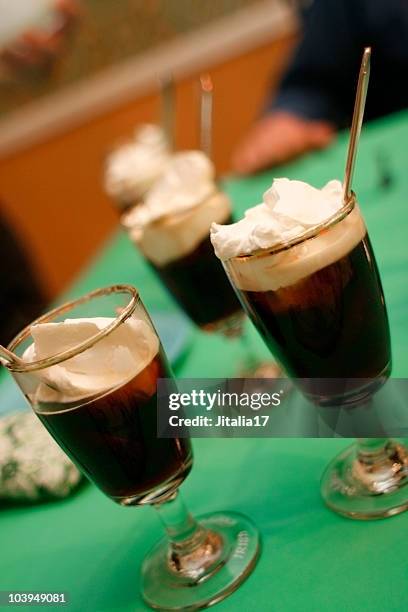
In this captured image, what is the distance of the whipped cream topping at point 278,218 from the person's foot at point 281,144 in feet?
4.33

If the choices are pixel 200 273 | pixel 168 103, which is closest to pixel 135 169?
pixel 168 103

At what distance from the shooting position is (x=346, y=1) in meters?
2.45

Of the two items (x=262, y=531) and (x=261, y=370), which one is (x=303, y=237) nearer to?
(x=262, y=531)

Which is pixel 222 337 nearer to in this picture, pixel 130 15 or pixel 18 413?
pixel 18 413

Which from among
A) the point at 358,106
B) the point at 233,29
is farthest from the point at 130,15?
the point at 358,106

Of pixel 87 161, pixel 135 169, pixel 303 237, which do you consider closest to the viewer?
pixel 303 237

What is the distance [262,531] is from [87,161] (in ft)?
12.1

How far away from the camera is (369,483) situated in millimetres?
650

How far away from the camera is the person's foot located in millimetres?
1933

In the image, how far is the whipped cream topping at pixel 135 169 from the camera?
1.68m

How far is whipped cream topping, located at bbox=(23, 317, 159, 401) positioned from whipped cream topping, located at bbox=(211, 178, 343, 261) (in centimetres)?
10

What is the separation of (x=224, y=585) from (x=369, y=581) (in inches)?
5.2

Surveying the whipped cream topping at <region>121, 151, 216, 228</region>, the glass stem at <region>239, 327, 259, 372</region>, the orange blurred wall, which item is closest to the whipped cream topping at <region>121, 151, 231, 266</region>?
the whipped cream topping at <region>121, 151, 216, 228</region>

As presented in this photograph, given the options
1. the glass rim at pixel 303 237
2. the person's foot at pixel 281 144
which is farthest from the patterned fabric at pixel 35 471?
the person's foot at pixel 281 144
